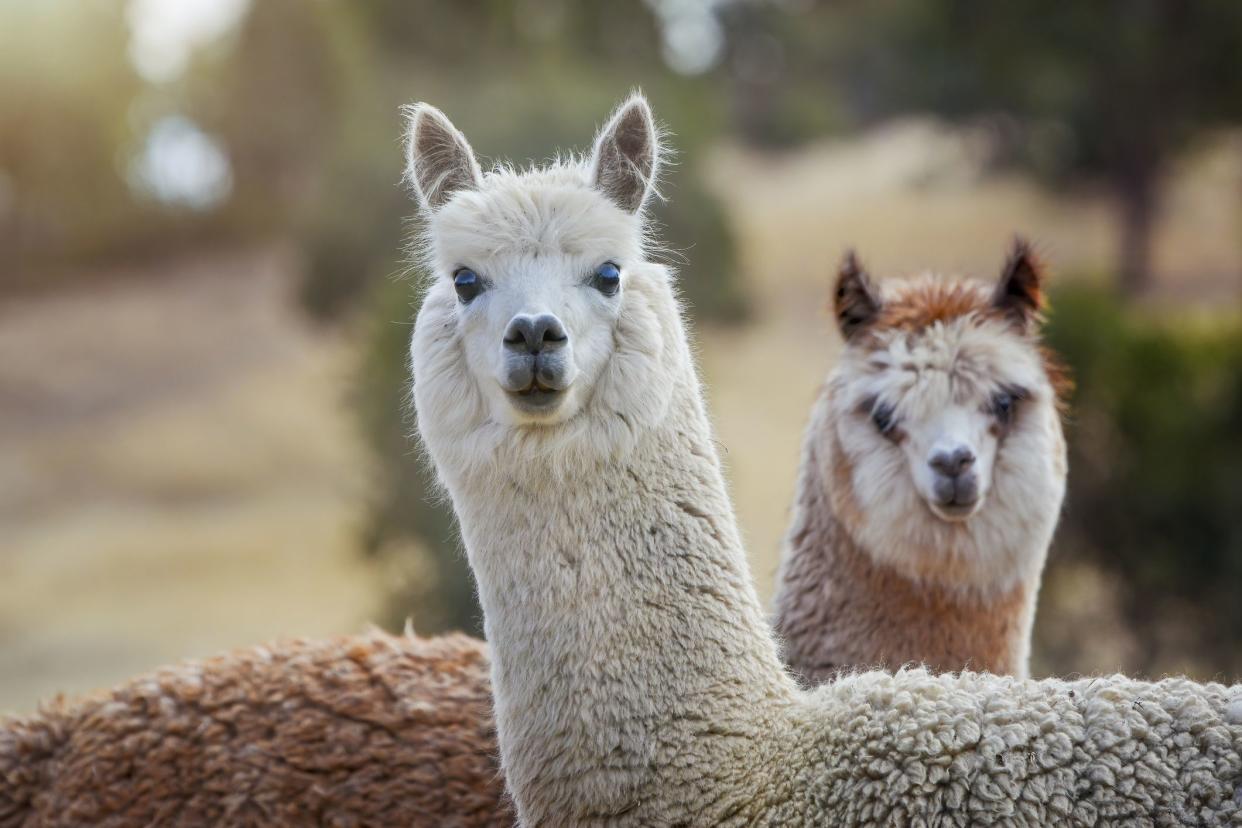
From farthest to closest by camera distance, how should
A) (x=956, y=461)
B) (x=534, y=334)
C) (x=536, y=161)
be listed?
1. (x=536, y=161)
2. (x=956, y=461)
3. (x=534, y=334)

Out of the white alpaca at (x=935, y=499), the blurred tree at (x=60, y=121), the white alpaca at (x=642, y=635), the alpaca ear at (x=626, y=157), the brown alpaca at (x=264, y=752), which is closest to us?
the white alpaca at (x=642, y=635)

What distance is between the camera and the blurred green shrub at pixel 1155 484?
12547mm

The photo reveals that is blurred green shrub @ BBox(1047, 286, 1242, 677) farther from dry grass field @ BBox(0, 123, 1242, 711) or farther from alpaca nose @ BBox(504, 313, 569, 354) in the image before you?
alpaca nose @ BBox(504, 313, 569, 354)

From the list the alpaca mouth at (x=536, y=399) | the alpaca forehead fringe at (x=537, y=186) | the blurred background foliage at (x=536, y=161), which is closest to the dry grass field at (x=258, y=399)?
the blurred background foliage at (x=536, y=161)

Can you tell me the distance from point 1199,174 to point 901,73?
6912 mm

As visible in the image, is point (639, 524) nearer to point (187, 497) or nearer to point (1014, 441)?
point (1014, 441)

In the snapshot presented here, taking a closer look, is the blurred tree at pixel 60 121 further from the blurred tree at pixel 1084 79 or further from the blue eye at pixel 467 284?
the blue eye at pixel 467 284

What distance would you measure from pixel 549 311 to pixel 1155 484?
10.6 meters

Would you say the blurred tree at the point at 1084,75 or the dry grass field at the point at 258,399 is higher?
the blurred tree at the point at 1084,75

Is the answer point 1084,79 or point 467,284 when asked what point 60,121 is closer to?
point 1084,79

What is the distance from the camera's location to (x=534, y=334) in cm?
311

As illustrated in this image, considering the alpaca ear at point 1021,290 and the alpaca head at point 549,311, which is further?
the alpaca ear at point 1021,290

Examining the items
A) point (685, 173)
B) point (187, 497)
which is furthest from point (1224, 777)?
point (187, 497)

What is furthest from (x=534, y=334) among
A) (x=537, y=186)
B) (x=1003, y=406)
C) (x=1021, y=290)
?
(x=1021, y=290)
